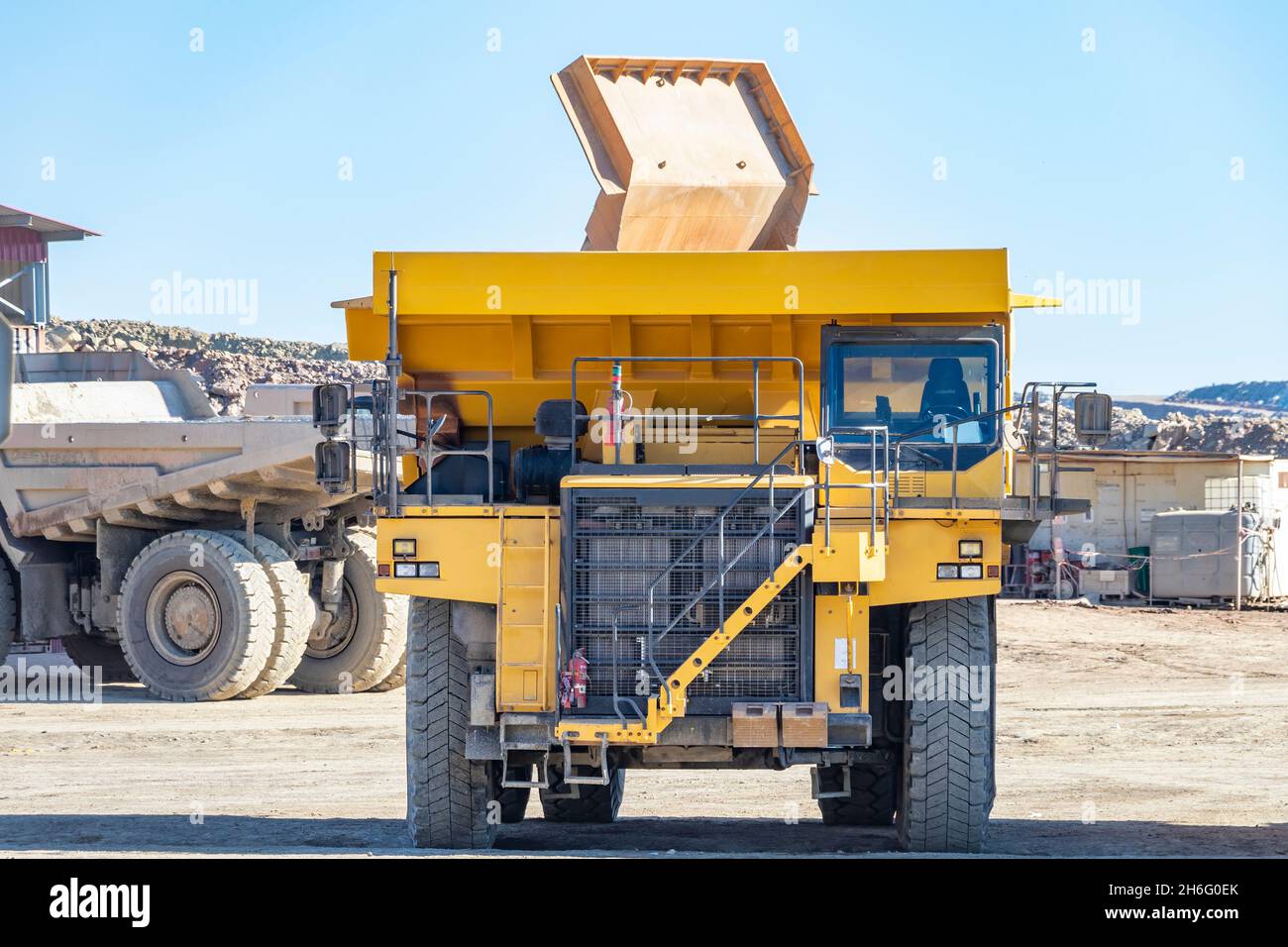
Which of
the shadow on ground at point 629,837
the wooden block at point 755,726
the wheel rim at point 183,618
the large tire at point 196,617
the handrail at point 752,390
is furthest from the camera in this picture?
the wheel rim at point 183,618

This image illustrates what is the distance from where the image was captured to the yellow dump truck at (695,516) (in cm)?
858

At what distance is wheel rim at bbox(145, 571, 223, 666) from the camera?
17188mm

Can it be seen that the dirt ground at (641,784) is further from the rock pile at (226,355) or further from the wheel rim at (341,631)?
the rock pile at (226,355)

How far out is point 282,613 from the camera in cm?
1728

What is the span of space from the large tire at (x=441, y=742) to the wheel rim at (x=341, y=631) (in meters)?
9.51

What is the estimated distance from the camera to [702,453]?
9.88 meters

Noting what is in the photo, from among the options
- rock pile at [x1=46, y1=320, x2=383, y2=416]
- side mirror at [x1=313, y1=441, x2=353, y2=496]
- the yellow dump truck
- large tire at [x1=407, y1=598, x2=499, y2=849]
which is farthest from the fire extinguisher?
rock pile at [x1=46, y1=320, x2=383, y2=416]

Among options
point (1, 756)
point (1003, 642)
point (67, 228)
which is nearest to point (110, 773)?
point (1, 756)

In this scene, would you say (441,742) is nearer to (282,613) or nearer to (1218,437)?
(282,613)

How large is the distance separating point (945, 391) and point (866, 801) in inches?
105

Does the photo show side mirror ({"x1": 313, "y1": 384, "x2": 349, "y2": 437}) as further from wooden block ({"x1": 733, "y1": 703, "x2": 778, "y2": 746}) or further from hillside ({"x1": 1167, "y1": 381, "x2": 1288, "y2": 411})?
hillside ({"x1": 1167, "y1": 381, "x2": 1288, "y2": 411})

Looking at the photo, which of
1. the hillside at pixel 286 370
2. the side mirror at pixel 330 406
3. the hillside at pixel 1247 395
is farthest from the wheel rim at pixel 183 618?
the hillside at pixel 1247 395

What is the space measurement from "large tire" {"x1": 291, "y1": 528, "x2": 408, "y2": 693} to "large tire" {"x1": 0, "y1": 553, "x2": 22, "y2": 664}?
9.74ft

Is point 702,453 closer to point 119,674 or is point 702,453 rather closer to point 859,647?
point 859,647
